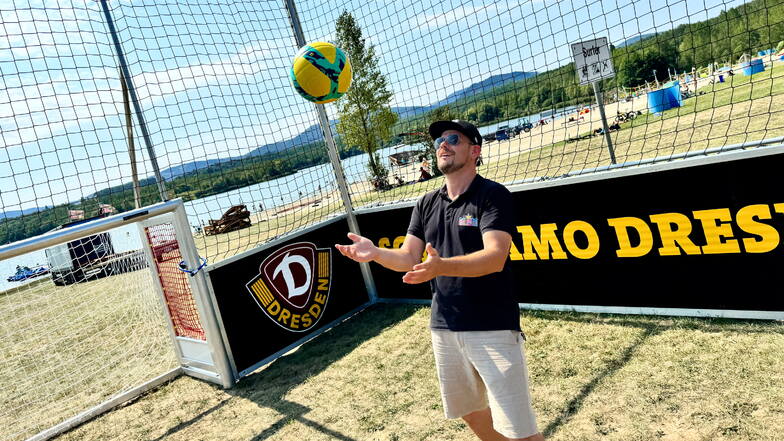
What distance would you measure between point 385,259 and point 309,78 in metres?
2.65

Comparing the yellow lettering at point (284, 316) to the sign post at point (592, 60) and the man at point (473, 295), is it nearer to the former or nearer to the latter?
the man at point (473, 295)

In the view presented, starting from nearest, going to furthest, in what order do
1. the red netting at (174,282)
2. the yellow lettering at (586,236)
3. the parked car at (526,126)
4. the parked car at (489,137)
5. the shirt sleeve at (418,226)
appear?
the shirt sleeve at (418,226) → the yellow lettering at (586,236) → the red netting at (174,282) → the parked car at (489,137) → the parked car at (526,126)

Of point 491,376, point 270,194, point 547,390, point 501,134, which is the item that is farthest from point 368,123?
point 491,376

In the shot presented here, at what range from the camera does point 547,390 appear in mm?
3824

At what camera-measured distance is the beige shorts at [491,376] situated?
2.43m

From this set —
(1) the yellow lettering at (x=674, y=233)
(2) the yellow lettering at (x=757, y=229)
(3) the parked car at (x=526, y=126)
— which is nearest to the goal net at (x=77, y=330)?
(3) the parked car at (x=526, y=126)

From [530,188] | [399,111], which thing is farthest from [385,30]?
[530,188]

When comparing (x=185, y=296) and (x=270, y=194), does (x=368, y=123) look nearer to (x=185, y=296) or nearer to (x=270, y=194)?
(x=270, y=194)

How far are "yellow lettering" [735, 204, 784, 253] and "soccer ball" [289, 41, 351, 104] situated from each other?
3.84 meters

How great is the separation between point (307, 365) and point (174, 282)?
1.89 metres

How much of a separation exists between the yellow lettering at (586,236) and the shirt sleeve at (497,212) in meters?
2.67

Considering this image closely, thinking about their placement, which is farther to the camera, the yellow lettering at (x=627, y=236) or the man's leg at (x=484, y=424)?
the yellow lettering at (x=627, y=236)

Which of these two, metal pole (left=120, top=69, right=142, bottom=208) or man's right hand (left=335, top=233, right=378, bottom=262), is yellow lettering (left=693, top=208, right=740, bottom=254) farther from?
metal pole (left=120, top=69, right=142, bottom=208)

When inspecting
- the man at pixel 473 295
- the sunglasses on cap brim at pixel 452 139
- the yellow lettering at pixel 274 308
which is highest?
the sunglasses on cap brim at pixel 452 139
